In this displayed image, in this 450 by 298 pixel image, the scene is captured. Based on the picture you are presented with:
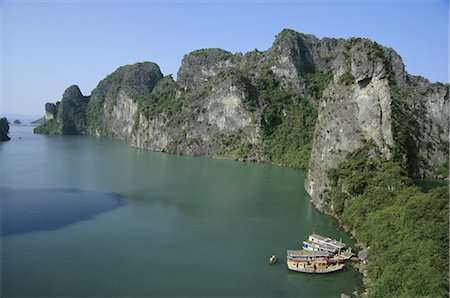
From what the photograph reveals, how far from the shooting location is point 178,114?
7550cm

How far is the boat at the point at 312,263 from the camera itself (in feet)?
68.4

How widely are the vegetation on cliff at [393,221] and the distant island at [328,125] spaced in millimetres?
70

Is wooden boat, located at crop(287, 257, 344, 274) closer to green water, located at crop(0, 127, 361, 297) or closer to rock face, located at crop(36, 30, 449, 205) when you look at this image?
green water, located at crop(0, 127, 361, 297)

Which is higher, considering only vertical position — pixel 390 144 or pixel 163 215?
pixel 390 144

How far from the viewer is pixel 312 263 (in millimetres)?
21031

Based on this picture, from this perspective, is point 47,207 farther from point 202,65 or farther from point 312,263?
point 202,65

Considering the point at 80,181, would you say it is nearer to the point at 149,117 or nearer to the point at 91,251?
the point at 91,251

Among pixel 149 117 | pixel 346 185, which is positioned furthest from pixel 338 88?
pixel 149 117

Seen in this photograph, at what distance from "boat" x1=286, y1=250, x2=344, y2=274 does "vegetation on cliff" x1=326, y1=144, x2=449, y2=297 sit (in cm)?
197

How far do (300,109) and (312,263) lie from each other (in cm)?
4962

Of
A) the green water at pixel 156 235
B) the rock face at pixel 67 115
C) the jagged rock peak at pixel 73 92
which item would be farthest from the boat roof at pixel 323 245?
the jagged rock peak at pixel 73 92

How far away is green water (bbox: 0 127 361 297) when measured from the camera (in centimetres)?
1889

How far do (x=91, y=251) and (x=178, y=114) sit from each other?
179 feet

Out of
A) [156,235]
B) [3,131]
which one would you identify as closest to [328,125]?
[156,235]
